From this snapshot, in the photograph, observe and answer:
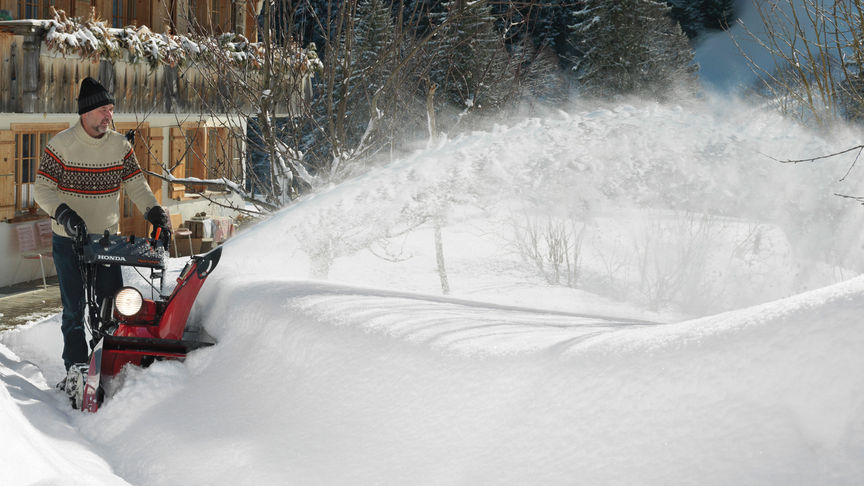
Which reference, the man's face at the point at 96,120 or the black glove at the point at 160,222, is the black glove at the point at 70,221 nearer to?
the black glove at the point at 160,222

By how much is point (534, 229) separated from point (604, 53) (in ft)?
76.5

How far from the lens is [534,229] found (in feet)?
27.9

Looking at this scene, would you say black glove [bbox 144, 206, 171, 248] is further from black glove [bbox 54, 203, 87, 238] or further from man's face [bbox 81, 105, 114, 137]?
man's face [bbox 81, 105, 114, 137]

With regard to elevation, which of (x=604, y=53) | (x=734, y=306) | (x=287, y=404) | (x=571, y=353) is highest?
(x=604, y=53)

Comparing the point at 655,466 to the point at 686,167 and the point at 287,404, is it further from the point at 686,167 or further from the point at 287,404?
the point at 686,167

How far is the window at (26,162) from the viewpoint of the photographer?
12.3 m

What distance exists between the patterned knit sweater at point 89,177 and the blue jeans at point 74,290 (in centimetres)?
13

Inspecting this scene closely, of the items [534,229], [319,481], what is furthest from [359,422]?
[534,229]

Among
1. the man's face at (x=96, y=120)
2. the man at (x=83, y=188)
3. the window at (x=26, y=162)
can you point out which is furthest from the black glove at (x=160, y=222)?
the window at (x=26, y=162)

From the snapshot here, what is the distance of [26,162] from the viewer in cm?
1259

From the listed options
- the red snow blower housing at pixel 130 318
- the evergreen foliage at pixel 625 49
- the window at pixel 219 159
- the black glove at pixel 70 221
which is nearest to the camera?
the red snow blower housing at pixel 130 318

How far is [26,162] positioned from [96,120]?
9.05 m

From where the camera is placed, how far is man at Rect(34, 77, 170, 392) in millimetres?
4465

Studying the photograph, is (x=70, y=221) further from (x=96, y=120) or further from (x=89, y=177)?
(x=96, y=120)
